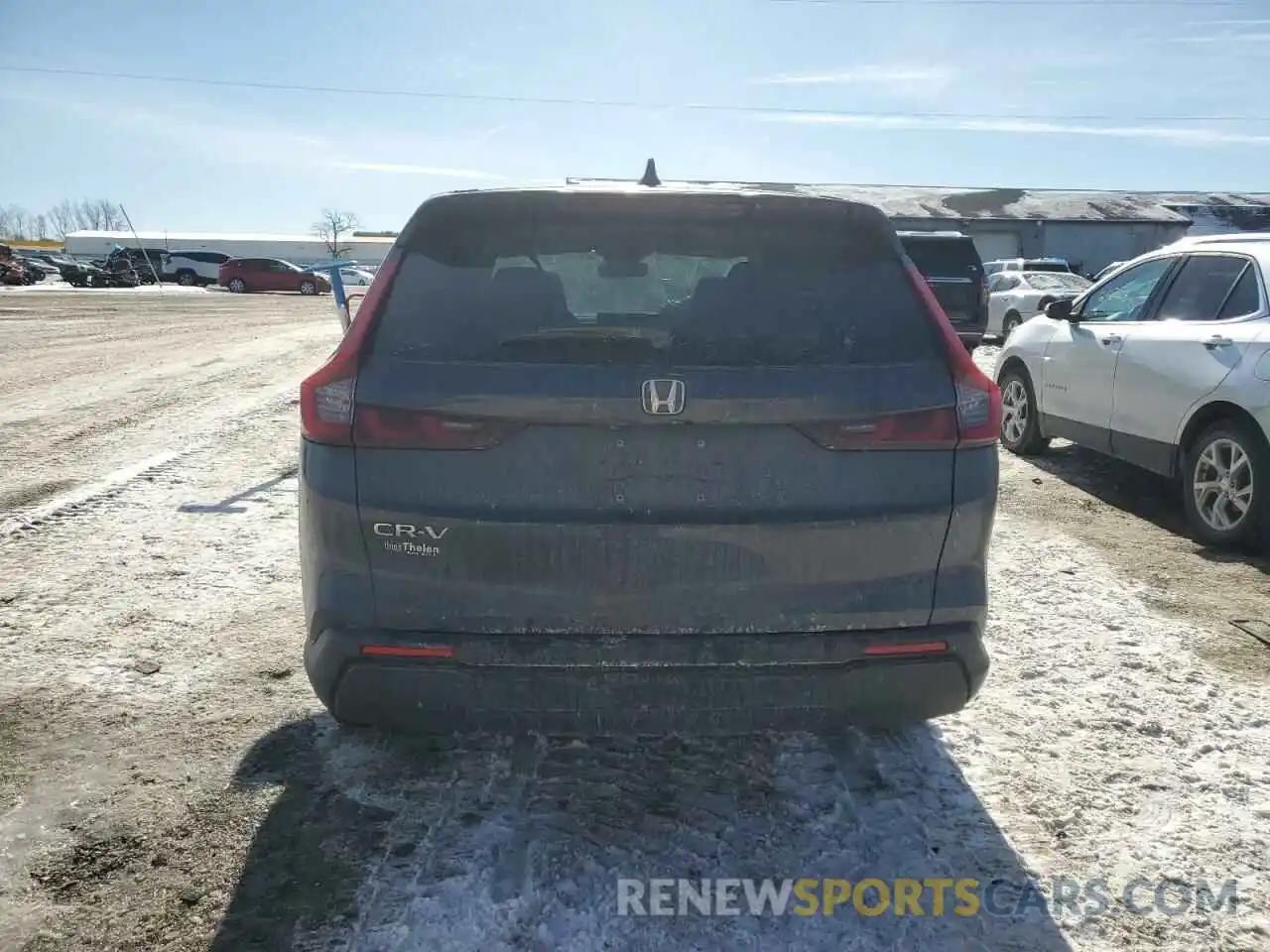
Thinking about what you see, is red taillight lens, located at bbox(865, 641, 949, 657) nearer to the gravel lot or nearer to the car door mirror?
the gravel lot

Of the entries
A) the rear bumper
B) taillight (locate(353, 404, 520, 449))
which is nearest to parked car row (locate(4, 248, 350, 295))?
taillight (locate(353, 404, 520, 449))

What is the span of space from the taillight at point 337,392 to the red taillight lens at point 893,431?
1.17 metres

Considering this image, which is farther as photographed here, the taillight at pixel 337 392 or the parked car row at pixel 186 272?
the parked car row at pixel 186 272

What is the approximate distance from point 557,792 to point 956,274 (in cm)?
1145

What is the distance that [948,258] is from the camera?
12781mm

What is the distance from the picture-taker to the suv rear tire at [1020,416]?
25.7 feet

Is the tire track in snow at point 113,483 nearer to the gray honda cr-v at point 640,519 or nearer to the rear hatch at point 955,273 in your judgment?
the gray honda cr-v at point 640,519

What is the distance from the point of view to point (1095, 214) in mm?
42094

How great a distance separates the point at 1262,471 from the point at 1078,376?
1.97 m

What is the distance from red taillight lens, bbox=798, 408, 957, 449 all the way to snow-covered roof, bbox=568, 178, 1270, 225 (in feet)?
127

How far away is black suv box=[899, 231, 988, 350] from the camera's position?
11805mm

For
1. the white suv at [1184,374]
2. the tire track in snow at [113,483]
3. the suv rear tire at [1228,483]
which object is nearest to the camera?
the suv rear tire at [1228,483]

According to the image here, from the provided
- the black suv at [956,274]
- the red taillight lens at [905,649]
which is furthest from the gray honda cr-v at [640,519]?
the black suv at [956,274]

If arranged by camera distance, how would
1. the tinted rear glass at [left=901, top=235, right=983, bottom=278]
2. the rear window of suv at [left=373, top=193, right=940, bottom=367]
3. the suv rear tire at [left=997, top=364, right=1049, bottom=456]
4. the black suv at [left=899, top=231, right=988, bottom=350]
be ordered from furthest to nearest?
the tinted rear glass at [left=901, top=235, right=983, bottom=278], the black suv at [left=899, top=231, right=988, bottom=350], the suv rear tire at [left=997, top=364, right=1049, bottom=456], the rear window of suv at [left=373, top=193, right=940, bottom=367]
